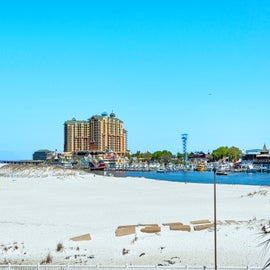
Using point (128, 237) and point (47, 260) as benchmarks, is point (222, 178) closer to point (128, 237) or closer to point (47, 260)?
point (128, 237)

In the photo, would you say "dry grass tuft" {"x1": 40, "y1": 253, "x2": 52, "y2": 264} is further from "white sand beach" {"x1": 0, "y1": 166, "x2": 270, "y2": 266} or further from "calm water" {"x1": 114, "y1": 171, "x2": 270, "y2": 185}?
"calm water" {"x1": 114, "y1": 171, "x2": 270, "y2": 185}

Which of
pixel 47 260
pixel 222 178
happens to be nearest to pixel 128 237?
pixel 47 260

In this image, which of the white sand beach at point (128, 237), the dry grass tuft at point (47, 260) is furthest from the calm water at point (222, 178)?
the dry grass tuft at point (47, 260)

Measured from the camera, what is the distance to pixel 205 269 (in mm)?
16875

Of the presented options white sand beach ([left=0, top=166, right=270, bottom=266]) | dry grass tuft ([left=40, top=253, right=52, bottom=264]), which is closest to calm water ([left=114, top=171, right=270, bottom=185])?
white sand beach ([left=0, top=166, right=270, bottom=266])

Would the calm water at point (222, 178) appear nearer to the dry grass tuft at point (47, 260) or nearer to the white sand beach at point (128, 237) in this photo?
the white sand beach at point (128, 237)

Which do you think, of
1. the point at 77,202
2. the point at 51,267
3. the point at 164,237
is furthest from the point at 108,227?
the point at 77,202

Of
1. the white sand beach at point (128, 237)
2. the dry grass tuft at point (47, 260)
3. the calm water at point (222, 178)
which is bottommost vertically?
the calm water at point (222, 178)

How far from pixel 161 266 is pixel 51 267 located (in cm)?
448

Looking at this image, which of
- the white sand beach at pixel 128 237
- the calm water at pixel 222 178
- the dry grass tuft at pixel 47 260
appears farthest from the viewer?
the calm water at pixel 222 178

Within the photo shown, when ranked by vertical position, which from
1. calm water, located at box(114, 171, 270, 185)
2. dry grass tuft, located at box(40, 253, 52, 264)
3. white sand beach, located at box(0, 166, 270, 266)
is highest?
white sand beach, located at box(0, 166, 270, 266)

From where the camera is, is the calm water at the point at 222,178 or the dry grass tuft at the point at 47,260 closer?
the dry grass tuft at the point at 47,260

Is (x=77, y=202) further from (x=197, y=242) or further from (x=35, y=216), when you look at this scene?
(x=197, y=242)

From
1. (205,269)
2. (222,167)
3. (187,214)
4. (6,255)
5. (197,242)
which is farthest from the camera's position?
(222,167)
